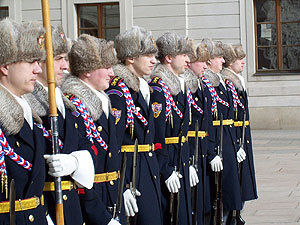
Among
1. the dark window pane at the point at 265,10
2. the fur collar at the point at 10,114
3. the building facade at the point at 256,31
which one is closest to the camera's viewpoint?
the fur collar at the point at 10,114

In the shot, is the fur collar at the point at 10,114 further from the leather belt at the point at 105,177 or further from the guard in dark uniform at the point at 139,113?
the guard in dark uniform at the point at 139,113

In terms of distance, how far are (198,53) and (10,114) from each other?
12.8 feet

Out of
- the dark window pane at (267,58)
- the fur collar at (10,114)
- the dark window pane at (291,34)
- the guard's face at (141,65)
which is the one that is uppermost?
the dark window pane at (291,34)

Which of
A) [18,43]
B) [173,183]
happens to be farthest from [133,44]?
[18,43]

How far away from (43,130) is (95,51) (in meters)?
0.89

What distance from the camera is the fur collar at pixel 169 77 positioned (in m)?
6.09

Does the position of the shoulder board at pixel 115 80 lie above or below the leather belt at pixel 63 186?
above

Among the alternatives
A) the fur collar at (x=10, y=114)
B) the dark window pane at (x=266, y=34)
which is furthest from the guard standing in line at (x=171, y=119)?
the dark window pane at (x=266, y=34)

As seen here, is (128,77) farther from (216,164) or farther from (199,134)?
(216,164)

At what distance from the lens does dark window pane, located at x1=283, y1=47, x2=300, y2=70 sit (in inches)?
760

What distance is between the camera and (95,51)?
4496 millimetres

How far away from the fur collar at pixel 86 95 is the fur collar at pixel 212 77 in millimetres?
3454

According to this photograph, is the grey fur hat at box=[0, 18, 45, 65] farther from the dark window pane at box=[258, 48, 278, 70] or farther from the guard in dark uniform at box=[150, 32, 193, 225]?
the dark window pane at box=[258, 48, 278, 70]

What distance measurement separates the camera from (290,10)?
19109 millimetres
